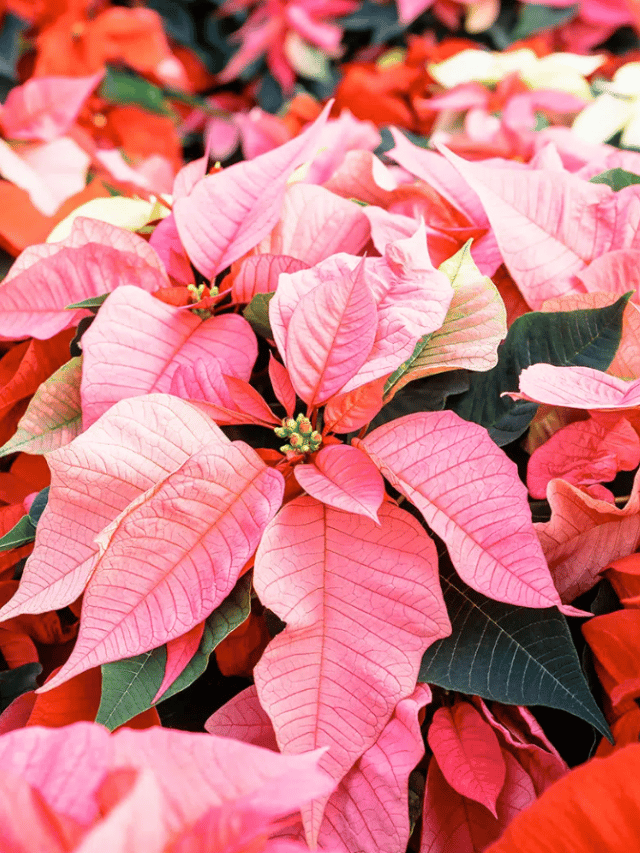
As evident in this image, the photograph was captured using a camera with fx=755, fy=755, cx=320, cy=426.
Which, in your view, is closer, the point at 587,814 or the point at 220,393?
the point at 587,814

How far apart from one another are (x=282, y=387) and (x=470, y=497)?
0.10 metres

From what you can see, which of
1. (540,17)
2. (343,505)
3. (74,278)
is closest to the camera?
(343,505)

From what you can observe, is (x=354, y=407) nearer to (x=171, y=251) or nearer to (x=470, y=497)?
(x=470, y=497)

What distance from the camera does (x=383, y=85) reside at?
3.92ft

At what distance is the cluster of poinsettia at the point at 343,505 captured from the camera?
0.31 m

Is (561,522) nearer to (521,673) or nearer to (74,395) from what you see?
(521,673)

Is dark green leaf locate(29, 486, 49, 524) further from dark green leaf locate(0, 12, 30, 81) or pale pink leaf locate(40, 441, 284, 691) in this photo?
dark green leaf locate(0, 12, 30, 81)

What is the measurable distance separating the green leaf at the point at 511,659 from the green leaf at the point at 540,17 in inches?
50.4

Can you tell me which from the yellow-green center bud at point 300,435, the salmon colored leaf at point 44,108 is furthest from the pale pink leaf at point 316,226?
the salmon colored leaf at point 44,108

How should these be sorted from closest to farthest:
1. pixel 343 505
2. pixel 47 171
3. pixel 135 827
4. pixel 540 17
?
pixel 135 827
pixel 343 505
pixel 47 171
pixel 540 17

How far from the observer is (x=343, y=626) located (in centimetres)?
32

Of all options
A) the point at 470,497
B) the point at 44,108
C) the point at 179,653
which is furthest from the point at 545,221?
the point at 44,108

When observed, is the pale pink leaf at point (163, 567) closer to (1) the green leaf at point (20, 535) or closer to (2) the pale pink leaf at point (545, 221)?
(1) the green leaf at point (20, 535)

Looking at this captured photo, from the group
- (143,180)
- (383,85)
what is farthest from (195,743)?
(383,85)
